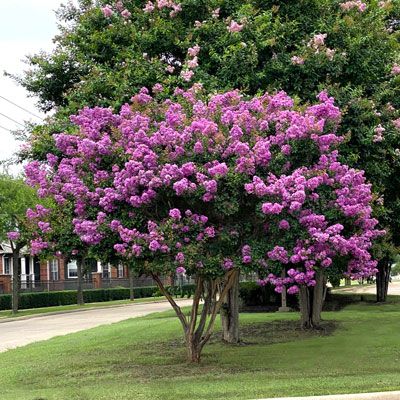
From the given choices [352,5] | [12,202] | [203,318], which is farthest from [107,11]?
[12,202]

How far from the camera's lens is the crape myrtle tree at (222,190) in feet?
31.7

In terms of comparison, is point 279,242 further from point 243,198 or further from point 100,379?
point 100,379

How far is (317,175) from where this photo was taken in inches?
392

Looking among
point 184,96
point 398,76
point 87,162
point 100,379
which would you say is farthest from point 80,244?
point 398,76

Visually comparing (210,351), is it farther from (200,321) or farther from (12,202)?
(12,202)

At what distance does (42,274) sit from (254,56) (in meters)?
43.9

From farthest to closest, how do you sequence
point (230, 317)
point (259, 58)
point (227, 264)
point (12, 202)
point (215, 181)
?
point (12, 202), point (230, 317), point (259, 58), point (227, 264), point (215, 181)

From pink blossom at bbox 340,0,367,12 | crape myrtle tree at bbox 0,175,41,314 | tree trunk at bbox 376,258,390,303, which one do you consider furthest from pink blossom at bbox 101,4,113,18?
crape myrtle tree at bbox 0,175,41,314

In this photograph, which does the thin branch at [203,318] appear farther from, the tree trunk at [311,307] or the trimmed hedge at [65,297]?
the trimmed hedge at [65,297]

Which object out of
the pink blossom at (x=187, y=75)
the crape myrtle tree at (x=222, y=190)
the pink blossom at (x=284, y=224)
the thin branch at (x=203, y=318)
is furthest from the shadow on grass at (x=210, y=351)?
the pink blossom at (x=187, y=75)

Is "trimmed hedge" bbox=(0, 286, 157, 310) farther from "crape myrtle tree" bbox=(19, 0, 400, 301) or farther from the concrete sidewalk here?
the concrete sidewalk

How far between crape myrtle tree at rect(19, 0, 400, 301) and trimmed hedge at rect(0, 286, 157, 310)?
94.5 ft

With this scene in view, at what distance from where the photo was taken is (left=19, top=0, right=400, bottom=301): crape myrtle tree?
40.8 feet

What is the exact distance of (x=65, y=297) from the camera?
1756 inches
